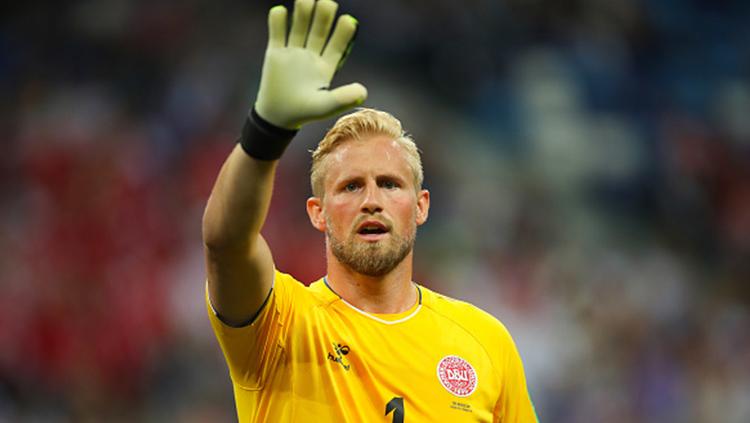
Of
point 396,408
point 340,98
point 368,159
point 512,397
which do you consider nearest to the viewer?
point 340,98

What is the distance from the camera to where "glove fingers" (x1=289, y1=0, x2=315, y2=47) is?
2.90 metres

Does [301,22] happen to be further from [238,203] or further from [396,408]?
[396,408]

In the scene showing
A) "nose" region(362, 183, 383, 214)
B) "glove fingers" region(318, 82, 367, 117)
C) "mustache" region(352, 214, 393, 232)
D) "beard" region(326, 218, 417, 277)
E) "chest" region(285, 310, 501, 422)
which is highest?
"glove fingers" region(318, 82, 367, 117)

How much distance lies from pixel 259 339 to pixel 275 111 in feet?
2.82

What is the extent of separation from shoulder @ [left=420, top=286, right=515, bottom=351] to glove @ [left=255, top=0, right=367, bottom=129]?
136 centimetres

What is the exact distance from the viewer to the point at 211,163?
907cm

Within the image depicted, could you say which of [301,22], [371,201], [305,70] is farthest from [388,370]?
[301,22]

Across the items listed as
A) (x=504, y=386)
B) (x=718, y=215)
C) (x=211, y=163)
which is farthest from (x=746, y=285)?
(x=504, y=386)

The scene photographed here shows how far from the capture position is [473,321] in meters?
4.02

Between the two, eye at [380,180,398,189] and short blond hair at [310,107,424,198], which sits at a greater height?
short blond hair at [310,107,424,198]

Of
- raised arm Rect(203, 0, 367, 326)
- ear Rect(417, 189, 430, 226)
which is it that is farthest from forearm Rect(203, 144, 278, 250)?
ear Rect(417, 189, 430, 226)

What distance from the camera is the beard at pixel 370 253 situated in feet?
12.2

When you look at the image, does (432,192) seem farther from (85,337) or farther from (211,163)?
(85,337)

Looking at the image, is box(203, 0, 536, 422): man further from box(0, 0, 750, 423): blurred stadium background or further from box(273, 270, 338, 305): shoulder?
box(0, 0, 750, 423): blurred stadium background
